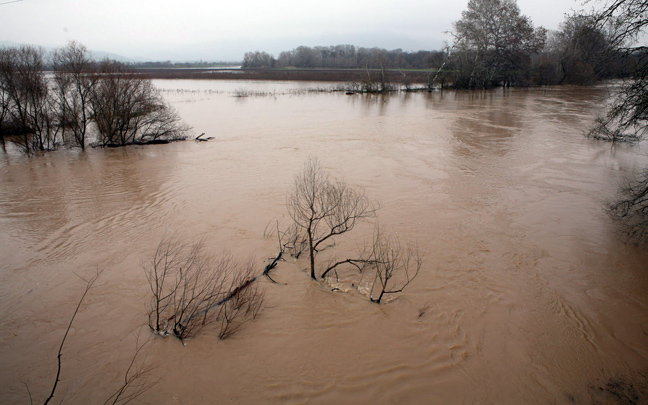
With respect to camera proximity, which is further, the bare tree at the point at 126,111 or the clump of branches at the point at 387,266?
the bare tree at the point at 126,111

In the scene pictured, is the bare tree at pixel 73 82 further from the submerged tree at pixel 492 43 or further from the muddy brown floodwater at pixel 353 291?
the submerged tree at pixel 492 43

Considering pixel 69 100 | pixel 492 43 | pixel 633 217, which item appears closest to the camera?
pixel 633 217

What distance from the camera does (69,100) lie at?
2020 cm

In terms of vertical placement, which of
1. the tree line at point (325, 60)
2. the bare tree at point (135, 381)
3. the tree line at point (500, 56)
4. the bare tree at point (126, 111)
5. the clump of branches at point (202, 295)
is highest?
the tree line at point (325, 60)

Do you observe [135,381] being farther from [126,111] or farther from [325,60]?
[325,60]

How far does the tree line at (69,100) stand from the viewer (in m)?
18.4

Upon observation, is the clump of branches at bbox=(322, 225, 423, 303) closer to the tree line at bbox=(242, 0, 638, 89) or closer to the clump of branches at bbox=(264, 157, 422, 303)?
the clump of branches at bbox=(264, 157, 422, 303)

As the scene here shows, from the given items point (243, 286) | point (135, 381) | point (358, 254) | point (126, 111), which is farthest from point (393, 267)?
point (126, 111)

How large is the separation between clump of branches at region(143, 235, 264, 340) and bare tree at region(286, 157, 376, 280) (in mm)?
1603

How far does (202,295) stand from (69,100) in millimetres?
19846

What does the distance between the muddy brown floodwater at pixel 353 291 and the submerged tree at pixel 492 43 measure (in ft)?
128

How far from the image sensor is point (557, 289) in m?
7.46

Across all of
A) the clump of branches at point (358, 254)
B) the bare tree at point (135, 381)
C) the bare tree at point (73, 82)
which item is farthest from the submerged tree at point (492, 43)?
the bare tree at point (135, 381)

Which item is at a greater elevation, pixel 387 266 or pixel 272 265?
pixel 387 266
